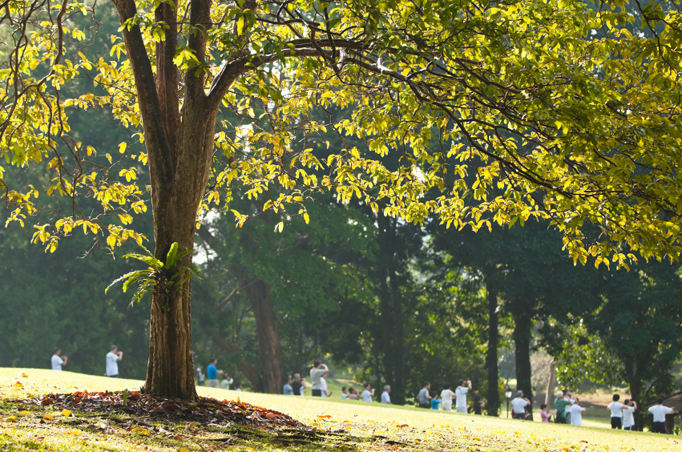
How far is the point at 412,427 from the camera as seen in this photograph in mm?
9477

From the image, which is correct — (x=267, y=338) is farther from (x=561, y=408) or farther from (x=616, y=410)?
(x=616, y=410)

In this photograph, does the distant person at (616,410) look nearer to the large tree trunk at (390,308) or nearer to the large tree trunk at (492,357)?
the large tree trunk at (492,357)

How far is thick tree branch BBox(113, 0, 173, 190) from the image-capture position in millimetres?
7824

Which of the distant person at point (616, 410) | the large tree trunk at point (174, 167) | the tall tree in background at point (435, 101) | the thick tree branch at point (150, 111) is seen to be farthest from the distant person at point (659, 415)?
the thick tree branch at point (150, 111)

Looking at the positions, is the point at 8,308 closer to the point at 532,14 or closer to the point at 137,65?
the point at 137,65

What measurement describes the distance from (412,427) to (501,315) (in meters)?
Answer: 20.6

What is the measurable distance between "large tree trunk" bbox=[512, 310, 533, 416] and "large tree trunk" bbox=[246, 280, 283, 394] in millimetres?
10581


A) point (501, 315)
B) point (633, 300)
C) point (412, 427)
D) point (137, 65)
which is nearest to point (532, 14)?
point (137, 65)

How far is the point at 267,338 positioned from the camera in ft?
93.1

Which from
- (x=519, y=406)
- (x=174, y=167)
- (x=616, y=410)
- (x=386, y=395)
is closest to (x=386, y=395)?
(x=386, y=395)

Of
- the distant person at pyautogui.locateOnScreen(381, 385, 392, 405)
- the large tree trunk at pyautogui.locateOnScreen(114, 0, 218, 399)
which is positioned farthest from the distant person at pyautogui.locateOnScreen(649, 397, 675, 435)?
the large tree trunk at pyautogui.locateOnScreen(114, 0, 218, 399)

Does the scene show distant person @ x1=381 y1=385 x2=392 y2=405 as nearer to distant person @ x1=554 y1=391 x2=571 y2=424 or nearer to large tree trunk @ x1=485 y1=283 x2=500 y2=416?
distant person @ x1=554 y1=391 x2=571 y2=424

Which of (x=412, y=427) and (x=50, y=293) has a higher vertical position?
(x=50, y=293)

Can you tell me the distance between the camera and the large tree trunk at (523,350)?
26094 millimetres
